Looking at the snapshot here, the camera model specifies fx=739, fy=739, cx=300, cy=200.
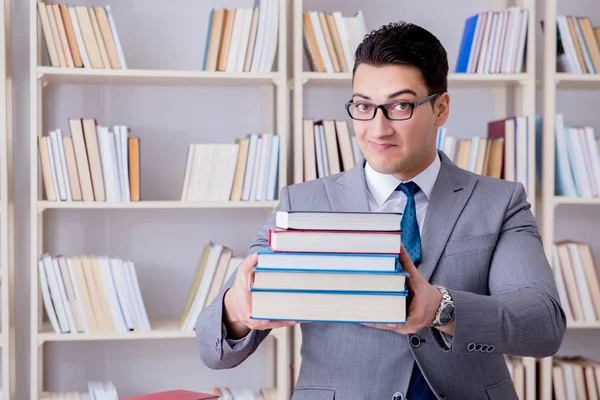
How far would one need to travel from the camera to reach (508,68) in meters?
2.81

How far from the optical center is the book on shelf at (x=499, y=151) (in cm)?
279

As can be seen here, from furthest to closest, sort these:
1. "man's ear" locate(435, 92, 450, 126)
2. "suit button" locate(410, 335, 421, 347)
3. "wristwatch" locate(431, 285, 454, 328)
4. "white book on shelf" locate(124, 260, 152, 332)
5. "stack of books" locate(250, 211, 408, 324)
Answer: "white book on shelf" locate(124, 260, 152, 332) → "man's ear" locate(435, 92, 450, 126) → "suit button" locate(410, 335, 421, 347) → "wristwatch" locate(431, 285, 454, 328) → "stack of books" locate(250, 211, 408, 324)

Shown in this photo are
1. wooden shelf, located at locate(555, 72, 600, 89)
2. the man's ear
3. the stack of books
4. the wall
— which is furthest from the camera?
the wall

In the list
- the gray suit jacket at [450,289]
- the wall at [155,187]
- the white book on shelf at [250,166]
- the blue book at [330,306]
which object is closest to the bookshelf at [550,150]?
the wall at [155,187]

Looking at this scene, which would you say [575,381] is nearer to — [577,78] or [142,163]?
[577,78]

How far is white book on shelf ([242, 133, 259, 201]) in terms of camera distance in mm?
2732

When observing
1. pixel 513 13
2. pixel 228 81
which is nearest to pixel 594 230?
pixel 513 13

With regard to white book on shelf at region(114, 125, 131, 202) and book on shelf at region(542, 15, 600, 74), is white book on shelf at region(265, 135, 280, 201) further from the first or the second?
book on shelf at region(542, 15, 600, 74)

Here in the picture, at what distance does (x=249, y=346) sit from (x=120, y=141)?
1443 mm

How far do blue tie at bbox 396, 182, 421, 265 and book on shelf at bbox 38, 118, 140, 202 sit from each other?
1.34 metres

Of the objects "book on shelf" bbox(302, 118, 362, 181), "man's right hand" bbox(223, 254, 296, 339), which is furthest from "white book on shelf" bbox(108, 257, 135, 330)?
"man's right hand" bbox(223, 254, 296, 339)

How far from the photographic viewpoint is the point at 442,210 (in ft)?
5.17

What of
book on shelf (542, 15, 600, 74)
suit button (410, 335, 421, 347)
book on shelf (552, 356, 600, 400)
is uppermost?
book on shelf (542, 15, 600, 74)

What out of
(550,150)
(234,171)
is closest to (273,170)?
(234,171)
